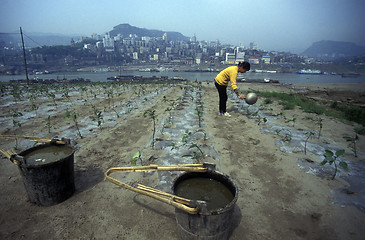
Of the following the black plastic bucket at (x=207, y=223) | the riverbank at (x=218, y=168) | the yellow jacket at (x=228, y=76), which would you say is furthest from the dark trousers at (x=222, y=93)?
the black plastic bucket at (x=207, y=223)

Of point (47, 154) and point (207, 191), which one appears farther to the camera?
point (47, 154)

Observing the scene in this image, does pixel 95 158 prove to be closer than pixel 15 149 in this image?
Yes

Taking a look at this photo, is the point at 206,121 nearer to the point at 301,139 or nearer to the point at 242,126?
the point at 242,126

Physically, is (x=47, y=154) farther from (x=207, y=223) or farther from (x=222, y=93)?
(x=222, y=93)

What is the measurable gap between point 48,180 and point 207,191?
2.31 m

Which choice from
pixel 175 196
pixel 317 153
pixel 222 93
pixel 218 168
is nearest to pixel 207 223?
pixel 175 196

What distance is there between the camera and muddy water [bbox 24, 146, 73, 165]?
2769mm

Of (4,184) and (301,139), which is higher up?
(301,139)

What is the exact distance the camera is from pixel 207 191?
2328 millimetres

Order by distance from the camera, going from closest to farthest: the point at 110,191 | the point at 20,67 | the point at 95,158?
the point at 110,191, the point at 95,158, the point at 20,67

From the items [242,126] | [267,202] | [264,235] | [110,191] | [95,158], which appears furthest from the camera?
[242,126]

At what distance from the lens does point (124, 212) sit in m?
2.65

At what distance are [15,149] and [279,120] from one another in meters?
8.56

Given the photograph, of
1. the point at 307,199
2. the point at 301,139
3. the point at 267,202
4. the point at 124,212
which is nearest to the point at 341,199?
the point at 307,199
